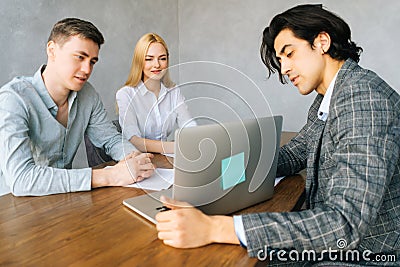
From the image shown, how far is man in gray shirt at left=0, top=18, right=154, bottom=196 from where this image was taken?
1.26 meters

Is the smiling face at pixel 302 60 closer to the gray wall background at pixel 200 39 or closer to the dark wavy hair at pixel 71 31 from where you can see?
the gray wall background at pixel 200 39

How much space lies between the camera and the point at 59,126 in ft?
5.19

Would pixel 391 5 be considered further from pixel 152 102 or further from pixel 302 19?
pixel 302 19

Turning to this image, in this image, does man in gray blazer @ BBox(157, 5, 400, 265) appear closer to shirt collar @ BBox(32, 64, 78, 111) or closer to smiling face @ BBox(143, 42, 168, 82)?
shirt collar @ BBox(32, 64, 78, 111)

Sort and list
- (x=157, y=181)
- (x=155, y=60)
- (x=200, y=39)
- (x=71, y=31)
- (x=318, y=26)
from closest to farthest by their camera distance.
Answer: (x=318, y=26) → (x=157, y=181) → (x=71, y=31) → (x=155, y=60) → (x=200, y=39)

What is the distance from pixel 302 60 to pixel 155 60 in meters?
1.38

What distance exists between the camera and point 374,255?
41.4 inches

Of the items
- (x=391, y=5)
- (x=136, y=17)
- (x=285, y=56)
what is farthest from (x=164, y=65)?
(x=391, y=5)

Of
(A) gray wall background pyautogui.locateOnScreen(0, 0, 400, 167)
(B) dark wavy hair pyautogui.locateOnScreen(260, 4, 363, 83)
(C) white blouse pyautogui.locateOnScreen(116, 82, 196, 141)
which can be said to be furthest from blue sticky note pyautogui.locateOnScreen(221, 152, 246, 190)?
(C) white blouse pyautogui.locateOnScreen(116, 82, 196, 141)

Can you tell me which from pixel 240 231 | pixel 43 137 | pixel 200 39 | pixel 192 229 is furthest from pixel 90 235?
pixel 200 39

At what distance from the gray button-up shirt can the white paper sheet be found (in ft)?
0.59

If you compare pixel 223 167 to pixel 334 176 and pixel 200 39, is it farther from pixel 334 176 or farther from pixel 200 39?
pixel 200 39

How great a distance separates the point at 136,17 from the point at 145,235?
2.79 metres

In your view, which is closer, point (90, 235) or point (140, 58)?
point (90, 235)
